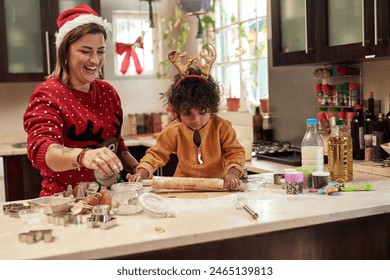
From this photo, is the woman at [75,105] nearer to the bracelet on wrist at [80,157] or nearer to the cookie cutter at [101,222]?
the bracelet on wrist at [80,157]

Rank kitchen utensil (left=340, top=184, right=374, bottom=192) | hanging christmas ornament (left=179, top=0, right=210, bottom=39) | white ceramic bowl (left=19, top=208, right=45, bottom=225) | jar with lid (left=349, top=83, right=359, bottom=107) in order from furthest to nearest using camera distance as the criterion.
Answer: hanging christmas ornament (left=179, top=0, right=210, bottom=39), jar with lid (left=349, top=83, right=359, bottom=107), kitchen utensil (left=340, top=184, right=374, bottom=192), white ceramic bowl (left=19, top=208, right=45, bottom=225)

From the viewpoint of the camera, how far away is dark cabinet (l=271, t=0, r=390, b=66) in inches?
93.3

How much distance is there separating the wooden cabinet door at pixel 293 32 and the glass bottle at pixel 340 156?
0.71 meters

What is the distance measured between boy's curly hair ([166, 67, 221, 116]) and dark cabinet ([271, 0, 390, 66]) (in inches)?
29.7

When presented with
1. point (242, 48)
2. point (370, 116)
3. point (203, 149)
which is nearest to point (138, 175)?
point (203, 149)

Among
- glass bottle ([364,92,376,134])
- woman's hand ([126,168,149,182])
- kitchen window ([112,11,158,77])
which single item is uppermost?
kitchen window ([112,11,158,77])

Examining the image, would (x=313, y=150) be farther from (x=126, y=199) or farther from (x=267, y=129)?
(x=267, y=129)

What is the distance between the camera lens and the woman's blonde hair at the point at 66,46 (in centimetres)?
213

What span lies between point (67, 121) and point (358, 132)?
1.56 metres

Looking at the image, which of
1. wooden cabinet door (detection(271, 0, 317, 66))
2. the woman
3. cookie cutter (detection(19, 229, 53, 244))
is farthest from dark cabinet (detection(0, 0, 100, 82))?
cookie cutter (detection(19, 229, 53, 244))

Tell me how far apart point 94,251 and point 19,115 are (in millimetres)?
3493

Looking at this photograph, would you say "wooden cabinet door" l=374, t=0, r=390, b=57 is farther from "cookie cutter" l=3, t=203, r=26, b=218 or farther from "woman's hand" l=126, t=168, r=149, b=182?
"cookie cutter" l=3, t=203, r=26, b=218

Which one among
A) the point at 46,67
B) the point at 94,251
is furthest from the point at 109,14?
the point at 94,251

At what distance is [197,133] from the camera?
7.53ft
